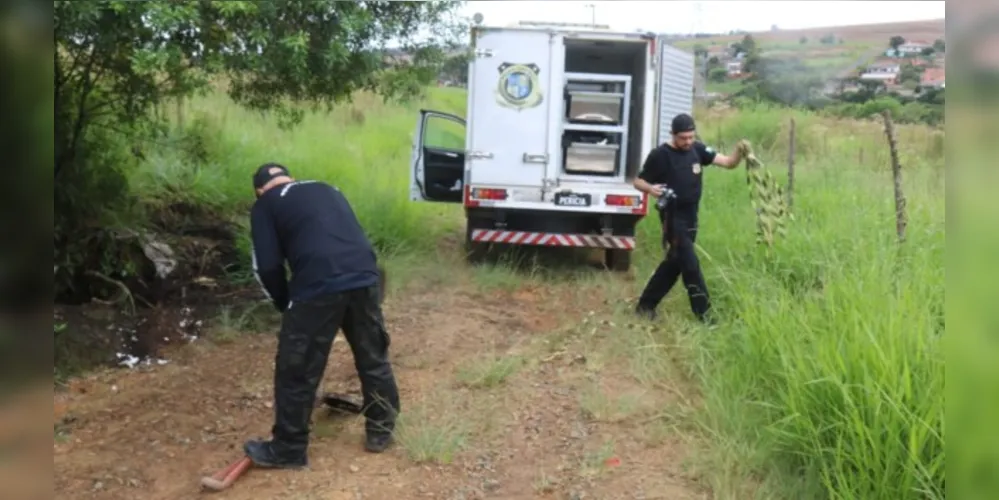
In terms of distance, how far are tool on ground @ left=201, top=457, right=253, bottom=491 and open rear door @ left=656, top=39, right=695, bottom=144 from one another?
581 centimetres

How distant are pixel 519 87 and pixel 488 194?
1.06 meters

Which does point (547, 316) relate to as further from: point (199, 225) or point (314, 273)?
point (199, 225)

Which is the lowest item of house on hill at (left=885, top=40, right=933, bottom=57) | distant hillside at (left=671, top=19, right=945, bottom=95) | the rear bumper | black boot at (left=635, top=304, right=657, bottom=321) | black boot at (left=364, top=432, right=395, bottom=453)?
black boot at (left=364, top=432, right=395, bottom=453)

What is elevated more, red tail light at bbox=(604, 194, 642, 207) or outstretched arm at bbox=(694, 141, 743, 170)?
outstretched arm at bbox=(694, 141, 743, 170)

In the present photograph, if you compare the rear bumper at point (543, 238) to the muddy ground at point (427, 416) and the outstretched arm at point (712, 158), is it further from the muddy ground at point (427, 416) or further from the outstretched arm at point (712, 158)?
the outstretched arm at point (712, 158)

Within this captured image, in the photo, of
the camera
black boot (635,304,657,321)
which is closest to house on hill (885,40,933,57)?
the camera

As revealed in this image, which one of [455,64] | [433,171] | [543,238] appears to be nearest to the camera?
[455,64]

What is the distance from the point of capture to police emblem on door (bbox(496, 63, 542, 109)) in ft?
26.5

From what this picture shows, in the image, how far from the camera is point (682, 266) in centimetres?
610

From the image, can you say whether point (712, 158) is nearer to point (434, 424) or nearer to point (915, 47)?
point (915, 47)

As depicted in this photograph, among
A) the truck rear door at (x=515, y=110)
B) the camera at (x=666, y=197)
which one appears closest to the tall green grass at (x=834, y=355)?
the camera at (x=666, y=197)

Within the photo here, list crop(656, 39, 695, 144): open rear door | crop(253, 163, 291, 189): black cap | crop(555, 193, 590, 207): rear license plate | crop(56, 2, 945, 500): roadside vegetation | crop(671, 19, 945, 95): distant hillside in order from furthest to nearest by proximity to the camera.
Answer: crop(671, 19, 945, 95): distant hillside, crop(656, 39, 695, 144): open rear door, crop(555, 193, 590, 207): rear license plate, crop(253, 163, 291, 189): black cap, crop(56, 2, 945, 500): roadside vegetation

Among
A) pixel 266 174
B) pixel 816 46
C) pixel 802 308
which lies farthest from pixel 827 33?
pixel 266 174

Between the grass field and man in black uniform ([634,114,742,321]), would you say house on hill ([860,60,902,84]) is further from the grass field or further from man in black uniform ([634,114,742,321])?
man in black uniform ([634,114,742,321])
